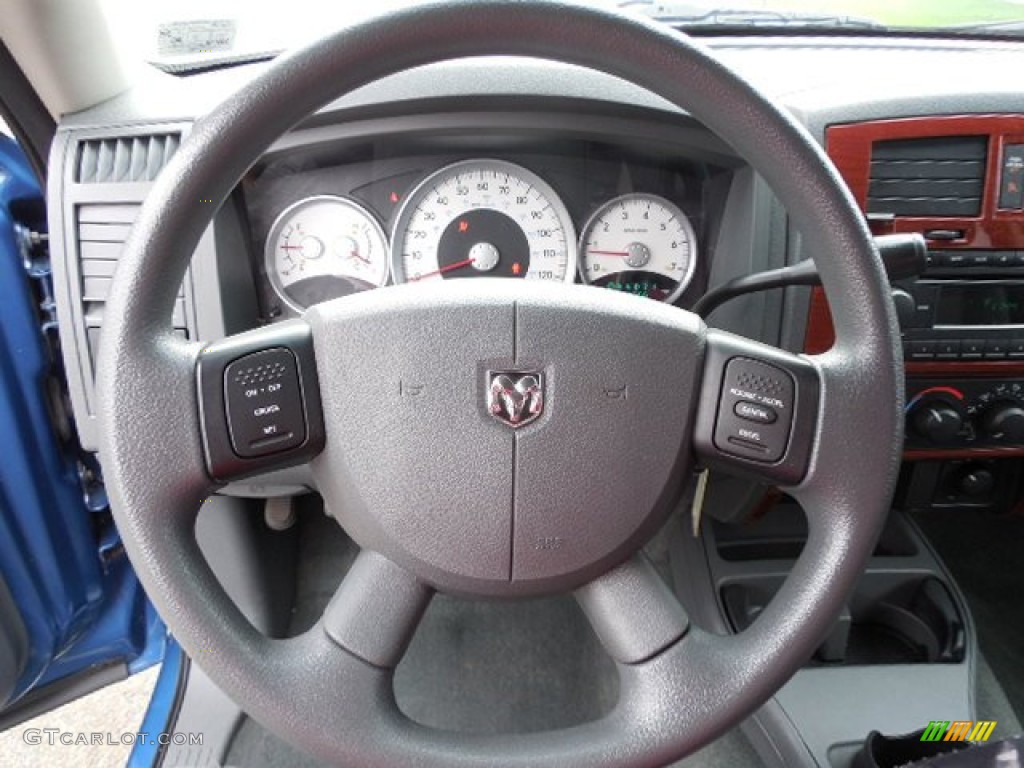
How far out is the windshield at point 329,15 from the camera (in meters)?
1.29

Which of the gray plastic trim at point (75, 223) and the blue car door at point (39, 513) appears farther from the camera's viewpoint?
the blue car door at point (39, 513)

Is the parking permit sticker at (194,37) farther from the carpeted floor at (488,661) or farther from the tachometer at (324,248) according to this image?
the carpeted floor at (488,661)

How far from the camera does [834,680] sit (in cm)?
138

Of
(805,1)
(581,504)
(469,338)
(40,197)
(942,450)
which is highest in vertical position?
(805,1)

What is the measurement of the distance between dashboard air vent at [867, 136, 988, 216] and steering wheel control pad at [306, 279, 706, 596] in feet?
1.90

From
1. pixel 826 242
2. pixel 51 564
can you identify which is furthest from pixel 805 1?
pixel 51 564

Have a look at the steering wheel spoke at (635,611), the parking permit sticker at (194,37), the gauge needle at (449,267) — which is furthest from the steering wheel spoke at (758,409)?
the parking permit sticker at (194,37)

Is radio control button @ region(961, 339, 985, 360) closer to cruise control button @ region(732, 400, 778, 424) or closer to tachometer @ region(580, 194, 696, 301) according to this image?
tachometer @ region(580, 194, 696, 301)

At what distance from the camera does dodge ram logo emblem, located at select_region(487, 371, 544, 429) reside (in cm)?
74

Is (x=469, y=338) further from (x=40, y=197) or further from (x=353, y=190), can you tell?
(x=40, y=197)

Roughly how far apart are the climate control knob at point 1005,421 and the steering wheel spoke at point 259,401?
1.05 meters

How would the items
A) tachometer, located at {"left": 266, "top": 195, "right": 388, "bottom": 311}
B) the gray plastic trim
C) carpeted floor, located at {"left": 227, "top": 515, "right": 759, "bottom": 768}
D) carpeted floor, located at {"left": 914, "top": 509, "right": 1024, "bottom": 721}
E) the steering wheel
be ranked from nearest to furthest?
1. the steering wheel
2. the gray plastic trim
3. tachometer, located at {"left": 266, "top": 195, "right": 388, "bottom": 311}
4. carpeted floor, located at {"left": 227, "top": 515, "right": 759, "bottom": 768}
5. carpeted floor, located at {"left": 914, "top": 509, "right": 1024, "bottom": 721}

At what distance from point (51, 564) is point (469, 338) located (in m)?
0.98

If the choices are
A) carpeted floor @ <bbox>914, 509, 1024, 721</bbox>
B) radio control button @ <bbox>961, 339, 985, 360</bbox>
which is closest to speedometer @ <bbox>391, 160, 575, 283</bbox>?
radio control button @ <bbox>961, 339, 985, 360</bbox>
